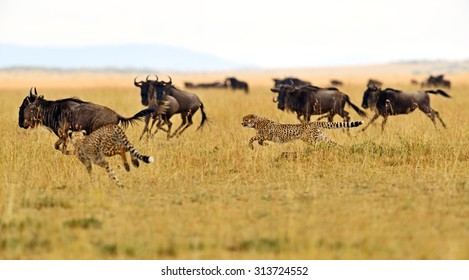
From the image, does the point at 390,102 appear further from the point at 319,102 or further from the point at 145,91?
the point at 145,91

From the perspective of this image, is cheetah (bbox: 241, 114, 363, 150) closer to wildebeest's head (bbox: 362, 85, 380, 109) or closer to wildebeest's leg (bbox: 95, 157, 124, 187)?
wildebeest's leg (bbox: 95, 157, 124, 187)

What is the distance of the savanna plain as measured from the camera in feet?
21.8

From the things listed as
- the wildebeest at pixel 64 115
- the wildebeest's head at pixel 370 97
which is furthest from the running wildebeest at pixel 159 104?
the wildebeest's head at pixel 370 97

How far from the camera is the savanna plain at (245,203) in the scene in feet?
21.8

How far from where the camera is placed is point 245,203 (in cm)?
858

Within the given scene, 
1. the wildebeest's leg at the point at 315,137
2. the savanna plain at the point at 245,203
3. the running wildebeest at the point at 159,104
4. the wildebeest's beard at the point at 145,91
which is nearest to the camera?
the savanna plain at the point at 245,203

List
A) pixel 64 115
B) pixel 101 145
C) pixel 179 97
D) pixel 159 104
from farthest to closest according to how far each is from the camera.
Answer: pixel 179 97
pixel 159 104
pixel 64 115
pixel 101 145

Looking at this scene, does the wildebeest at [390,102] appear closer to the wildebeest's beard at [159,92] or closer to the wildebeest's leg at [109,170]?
the wildebeest's beard at [159,92]

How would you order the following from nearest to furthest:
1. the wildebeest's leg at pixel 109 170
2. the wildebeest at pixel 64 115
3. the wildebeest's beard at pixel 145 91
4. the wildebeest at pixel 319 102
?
the wildebeest's leg at pixel 109 170
the wildebeest at pixel 64 115
the wildebeest's beard at pixel 145 91
the wildebeest at pixel 319 102

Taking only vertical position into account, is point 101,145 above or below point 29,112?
below

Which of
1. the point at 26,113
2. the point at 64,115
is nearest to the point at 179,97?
the point at 64,115

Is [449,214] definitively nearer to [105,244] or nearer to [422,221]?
[422,221]

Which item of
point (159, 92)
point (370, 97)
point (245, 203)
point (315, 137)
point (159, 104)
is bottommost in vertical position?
point (245, 203)
